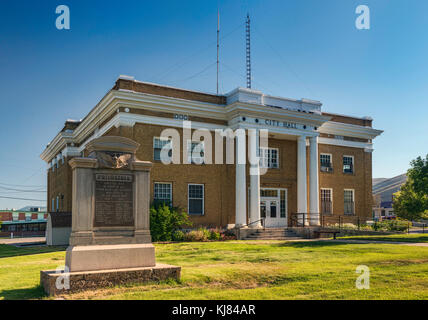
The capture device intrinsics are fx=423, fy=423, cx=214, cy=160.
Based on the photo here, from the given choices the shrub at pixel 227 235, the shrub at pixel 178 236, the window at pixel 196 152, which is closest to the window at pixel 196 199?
the window at pixel 196 152

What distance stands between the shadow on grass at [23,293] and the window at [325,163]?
25346 mm

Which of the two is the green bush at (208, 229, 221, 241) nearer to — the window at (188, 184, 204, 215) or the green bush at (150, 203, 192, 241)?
the green bush at (150, 203, 192, 241)

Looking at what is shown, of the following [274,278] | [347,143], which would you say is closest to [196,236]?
[274,278]

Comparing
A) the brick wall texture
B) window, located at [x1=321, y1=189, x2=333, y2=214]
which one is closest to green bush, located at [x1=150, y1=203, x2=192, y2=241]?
the brick wall texture

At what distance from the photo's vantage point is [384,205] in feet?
356

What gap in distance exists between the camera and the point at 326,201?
31.5 meters

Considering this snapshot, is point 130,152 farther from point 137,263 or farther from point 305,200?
point 305,200

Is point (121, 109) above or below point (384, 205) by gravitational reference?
above

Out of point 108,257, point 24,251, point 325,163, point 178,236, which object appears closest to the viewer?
point 108,257

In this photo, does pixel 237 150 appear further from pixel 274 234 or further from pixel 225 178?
pixel 274 234

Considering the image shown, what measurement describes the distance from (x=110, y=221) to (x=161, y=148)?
609 inches
